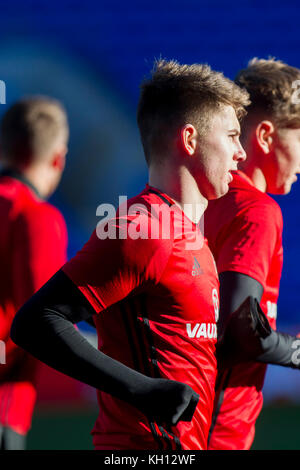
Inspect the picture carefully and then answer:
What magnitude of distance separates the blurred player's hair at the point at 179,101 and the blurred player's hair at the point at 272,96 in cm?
53

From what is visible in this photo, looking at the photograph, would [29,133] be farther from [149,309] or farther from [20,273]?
[149,309]

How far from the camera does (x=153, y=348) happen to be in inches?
60.9

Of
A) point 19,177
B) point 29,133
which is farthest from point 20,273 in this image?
point 29,133

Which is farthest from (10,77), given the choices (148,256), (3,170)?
(148,256)

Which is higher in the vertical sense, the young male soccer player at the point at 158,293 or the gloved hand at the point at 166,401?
the young male soccer player at the point at 158,293

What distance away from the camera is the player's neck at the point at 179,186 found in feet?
5.59

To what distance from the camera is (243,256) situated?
1.94m

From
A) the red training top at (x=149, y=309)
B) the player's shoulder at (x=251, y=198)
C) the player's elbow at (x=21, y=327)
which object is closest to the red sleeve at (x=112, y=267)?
the red training top at (x=149, y=309)

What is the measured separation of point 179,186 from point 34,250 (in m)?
0.64

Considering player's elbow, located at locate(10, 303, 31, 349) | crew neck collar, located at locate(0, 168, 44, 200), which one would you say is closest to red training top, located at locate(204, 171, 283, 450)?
crew neck collar, located at locate(0, 168, 44, 200)

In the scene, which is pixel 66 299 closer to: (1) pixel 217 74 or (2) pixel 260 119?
(1) pixel 217 74

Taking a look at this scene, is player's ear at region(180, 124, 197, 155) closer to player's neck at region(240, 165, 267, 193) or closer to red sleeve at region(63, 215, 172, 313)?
red sleeve at region(63, 215, 172, 313)

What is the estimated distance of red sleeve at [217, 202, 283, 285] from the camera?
1.93 m

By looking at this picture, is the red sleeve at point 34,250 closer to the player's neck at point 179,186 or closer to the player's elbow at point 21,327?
the player's neck at point 179,186
